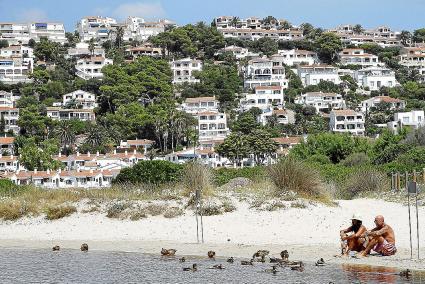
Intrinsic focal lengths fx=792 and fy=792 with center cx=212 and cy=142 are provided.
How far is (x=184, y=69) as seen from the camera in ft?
454

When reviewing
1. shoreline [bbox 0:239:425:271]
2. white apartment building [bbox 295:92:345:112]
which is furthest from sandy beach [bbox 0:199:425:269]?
white apartment building [bbox 295:92:345:112]

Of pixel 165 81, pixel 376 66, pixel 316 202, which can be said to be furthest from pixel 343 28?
pixel 316 202

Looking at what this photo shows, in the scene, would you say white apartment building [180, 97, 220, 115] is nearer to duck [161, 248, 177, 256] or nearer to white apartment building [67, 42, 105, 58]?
white apartment building [67, 42, 105, 58]

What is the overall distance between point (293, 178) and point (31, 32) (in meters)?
167

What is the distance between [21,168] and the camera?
89625 mm

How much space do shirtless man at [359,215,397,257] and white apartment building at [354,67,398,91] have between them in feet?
401

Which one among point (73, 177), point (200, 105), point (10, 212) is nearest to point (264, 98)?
point (200, 105)

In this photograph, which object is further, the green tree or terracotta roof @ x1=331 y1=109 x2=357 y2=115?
the green tree

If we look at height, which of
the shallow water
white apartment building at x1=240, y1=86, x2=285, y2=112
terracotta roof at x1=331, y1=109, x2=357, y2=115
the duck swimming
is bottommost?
the shallow water

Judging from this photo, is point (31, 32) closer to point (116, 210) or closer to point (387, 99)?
point (387, 99)

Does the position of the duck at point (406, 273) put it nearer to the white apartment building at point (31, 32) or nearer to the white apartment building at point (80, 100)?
the white apartment building at point (80, 100)

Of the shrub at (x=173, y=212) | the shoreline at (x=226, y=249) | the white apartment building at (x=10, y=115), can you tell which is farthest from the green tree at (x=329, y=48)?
the shoreline at (x=226, y=249)

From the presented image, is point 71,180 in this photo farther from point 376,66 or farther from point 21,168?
point 376,66

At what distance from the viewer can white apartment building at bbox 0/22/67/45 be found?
178 m
